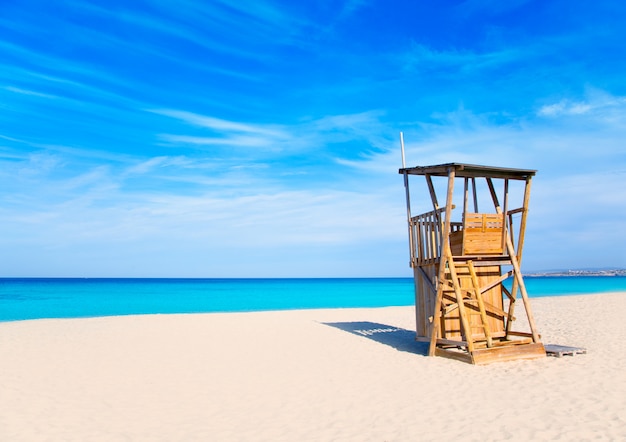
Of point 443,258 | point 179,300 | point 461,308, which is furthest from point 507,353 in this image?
point 179,300

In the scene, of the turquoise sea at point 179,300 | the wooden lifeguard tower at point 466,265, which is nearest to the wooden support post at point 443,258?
the wooden lifeguard tower at point 466,265

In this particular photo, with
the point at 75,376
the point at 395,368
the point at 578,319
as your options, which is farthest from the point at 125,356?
the point at 578,319

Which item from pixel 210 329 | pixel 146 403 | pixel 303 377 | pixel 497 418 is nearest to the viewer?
pixel 497 418

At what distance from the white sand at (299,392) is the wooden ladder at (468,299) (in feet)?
2.60

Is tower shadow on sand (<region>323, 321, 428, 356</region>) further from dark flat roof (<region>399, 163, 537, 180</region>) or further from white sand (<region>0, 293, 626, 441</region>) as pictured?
dark flat roof (<region>399, 163, 537, 180</region>)

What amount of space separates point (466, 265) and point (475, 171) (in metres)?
2.10

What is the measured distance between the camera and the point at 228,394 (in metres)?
7.56

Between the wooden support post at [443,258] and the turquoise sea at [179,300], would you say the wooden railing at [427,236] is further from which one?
the turquoise sea at [179,300]

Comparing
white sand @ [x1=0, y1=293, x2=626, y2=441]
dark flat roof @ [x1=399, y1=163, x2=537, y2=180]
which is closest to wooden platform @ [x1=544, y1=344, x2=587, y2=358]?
white sand @ [x1=0, y1=293, x2=626, y2=441]

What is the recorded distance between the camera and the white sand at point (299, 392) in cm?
577

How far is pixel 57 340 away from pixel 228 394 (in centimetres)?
845

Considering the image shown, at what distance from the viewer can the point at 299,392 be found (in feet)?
24.9

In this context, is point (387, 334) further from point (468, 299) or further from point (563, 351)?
point (563, 351)

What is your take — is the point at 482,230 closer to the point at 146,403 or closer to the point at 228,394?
the point at 228,394
